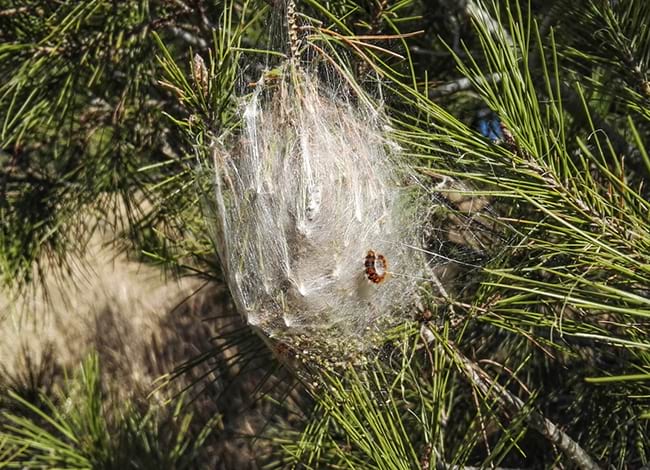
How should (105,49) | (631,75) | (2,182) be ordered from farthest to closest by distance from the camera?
(2,182)
(105,49)
(631,75)

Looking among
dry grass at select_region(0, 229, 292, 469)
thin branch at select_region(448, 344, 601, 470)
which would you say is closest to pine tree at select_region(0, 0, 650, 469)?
thin branch at select_region(448, 344, 601, 470)

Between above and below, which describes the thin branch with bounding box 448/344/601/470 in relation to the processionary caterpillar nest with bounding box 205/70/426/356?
below

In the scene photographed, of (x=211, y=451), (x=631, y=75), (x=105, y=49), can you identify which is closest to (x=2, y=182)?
(x=105, y=49)

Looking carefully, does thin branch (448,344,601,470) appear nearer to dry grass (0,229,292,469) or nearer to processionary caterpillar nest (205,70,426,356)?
processionary caterpillar nest (205,70,426,356)

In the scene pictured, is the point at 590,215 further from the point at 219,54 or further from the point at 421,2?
the point at 421,2

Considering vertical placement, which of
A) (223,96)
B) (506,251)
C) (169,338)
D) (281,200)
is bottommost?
(169,338)
